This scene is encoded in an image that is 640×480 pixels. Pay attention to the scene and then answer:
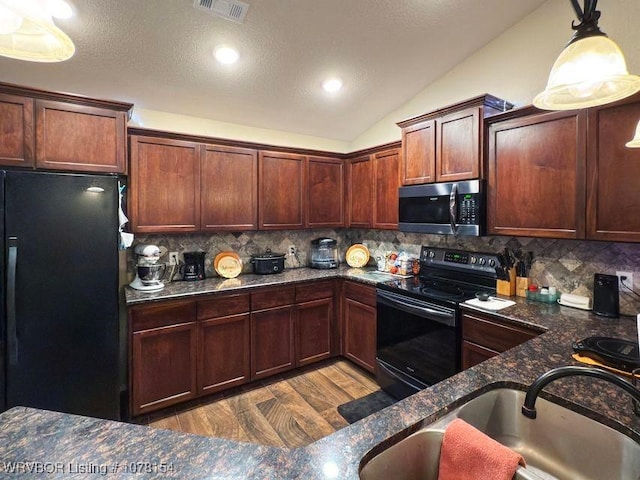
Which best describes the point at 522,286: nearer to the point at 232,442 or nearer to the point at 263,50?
the point at 232,442

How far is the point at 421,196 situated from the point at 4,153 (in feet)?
9.64

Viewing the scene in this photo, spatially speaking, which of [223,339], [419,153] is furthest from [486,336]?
[223,339]

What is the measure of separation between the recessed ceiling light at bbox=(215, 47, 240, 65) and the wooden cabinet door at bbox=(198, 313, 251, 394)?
2.04 metres

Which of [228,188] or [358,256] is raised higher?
[228,188]

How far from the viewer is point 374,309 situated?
2.95 meters

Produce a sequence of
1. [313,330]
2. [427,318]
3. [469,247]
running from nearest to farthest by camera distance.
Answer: [427,318]
[469,247]
[313,330]

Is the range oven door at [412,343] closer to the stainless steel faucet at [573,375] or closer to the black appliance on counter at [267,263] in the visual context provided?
the black appliance on counter at [267,263]

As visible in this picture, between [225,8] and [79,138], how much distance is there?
132 cm

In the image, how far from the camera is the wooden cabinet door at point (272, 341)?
2891 millimetres

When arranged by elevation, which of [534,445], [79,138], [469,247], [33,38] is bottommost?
[534,445]

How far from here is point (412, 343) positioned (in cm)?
254

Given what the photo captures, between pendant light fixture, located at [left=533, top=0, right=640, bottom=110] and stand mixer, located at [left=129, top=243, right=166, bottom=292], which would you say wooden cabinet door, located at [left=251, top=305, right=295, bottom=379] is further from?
pendant light fixture, located at [left=533, top=0, right=640, bottom=110]

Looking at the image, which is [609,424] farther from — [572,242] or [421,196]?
[421,196]

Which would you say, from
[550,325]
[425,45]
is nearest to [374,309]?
[550,325]
